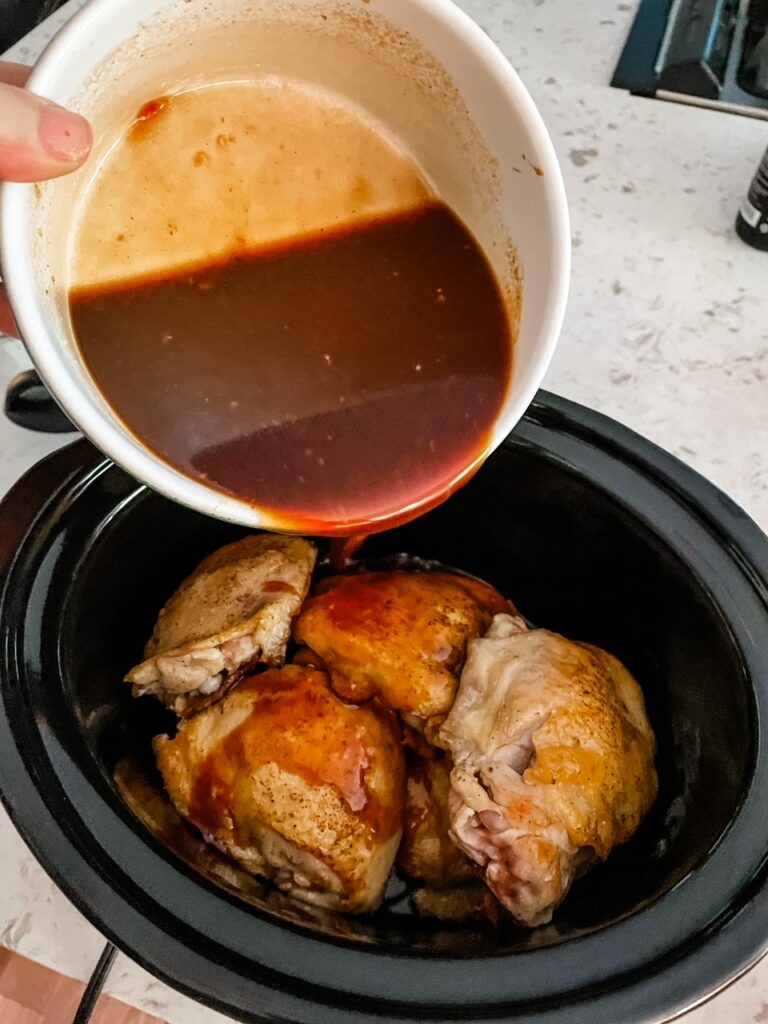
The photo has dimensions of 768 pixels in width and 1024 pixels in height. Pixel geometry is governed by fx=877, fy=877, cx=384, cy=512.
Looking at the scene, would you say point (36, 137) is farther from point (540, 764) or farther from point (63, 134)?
point (540, 764)

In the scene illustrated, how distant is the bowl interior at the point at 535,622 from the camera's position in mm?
651

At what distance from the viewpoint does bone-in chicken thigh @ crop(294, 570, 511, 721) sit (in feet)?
2.46

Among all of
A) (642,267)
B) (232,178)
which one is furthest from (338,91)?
(642,267)

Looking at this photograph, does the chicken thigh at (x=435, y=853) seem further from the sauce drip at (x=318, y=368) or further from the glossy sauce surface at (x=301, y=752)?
the sauce drip at (x=318, y=368)

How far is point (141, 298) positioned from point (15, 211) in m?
0.10

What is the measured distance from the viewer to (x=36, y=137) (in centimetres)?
49

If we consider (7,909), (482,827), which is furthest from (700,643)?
(7,909)

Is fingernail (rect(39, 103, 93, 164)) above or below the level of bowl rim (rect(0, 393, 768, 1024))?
above

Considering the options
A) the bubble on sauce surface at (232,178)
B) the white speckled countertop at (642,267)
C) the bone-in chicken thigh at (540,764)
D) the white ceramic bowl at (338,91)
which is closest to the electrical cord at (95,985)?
the white speckled countertop at (642,267)

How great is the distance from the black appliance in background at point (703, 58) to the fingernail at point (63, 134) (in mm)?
1091

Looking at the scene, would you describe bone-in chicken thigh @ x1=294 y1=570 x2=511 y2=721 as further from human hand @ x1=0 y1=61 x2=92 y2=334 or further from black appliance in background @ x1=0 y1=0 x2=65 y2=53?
black appliance in background @ x1=0 y1=0 x2=65 y2=53

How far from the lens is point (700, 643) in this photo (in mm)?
742

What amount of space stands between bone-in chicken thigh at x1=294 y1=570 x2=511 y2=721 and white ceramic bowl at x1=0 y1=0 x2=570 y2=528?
0.20 meters

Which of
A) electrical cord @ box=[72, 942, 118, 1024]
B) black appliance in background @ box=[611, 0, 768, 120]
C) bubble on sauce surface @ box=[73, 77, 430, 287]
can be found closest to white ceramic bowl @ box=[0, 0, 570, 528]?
bubble on sauce surface @ box=[73, 77, 430, 287]
